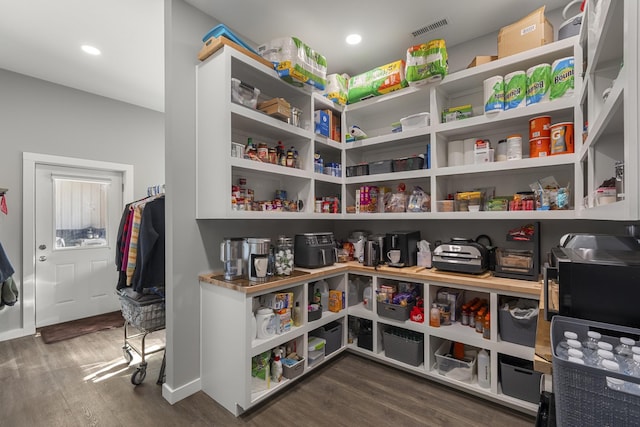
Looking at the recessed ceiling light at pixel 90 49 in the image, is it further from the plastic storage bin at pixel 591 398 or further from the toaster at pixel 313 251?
the plastic storage bin at pixel 591 398

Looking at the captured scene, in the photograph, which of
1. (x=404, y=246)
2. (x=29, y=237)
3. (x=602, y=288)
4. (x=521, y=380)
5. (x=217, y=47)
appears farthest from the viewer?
(x=29, y=237)

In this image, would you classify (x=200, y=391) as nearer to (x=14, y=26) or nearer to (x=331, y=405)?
(x=331, y=405)

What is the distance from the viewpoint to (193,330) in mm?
2152

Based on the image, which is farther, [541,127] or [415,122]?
[415,122]

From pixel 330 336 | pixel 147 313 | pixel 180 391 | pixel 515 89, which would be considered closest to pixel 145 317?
pixel 147 313

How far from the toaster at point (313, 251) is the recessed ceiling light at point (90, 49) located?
2.70m

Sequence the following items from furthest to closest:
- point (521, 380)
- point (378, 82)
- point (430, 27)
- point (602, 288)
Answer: point (378, 82) < point (430, 27) < point (521, 380) < point (602, 288)

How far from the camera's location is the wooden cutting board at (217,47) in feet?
6.43

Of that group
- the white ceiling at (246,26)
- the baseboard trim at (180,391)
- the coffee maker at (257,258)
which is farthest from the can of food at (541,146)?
the baseboard trim at (180,391)

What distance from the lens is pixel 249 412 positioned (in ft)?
→ 6.39

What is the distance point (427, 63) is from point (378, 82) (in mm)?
513

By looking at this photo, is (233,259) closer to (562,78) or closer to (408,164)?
(408,164)

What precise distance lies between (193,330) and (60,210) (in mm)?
2928

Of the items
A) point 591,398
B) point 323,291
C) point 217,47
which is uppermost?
point 217,47
